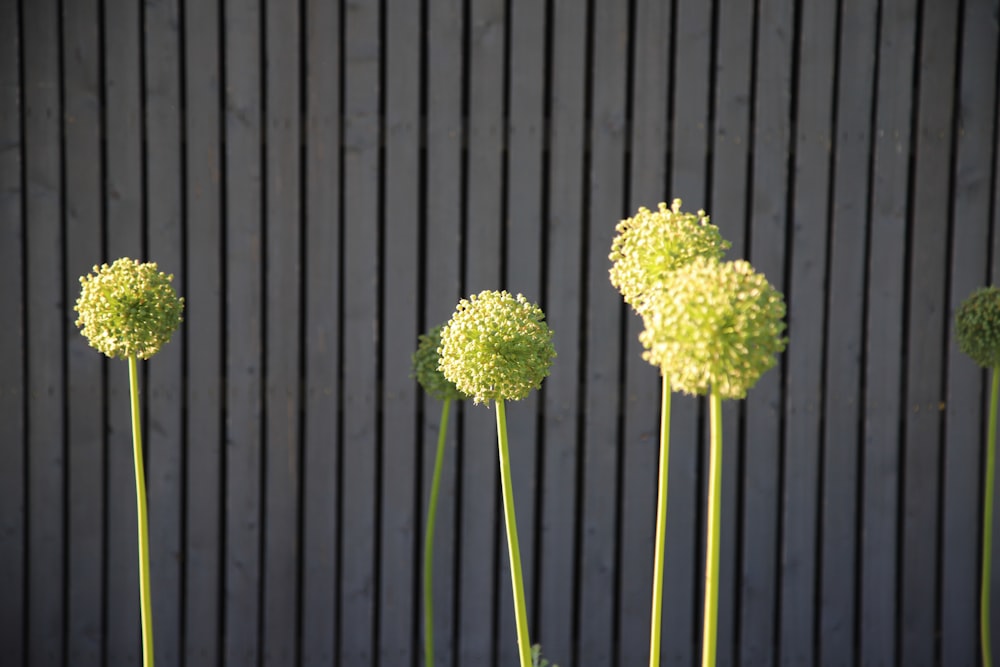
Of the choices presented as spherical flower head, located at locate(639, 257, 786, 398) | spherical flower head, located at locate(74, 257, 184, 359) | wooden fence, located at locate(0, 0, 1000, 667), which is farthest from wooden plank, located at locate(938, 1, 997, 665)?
spherical flower head, located at locate(74, 257, 184, 359)

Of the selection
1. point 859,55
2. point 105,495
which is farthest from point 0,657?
point 859,55

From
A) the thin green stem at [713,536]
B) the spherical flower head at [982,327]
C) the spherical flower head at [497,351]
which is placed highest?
the spherical flower head at [982,327]

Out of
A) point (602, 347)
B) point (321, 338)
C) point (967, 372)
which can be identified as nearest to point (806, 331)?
point (967, 372)

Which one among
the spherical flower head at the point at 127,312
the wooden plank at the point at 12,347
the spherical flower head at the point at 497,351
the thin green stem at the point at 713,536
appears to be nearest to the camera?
the thin green stem at the point at 713,536

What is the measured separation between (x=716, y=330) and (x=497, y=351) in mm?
353

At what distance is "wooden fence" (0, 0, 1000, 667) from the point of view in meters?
3.49

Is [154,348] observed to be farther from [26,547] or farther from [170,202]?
[26,547]

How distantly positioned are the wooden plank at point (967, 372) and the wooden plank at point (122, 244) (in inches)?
125

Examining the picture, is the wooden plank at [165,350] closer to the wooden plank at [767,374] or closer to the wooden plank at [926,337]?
the wooden plank at [767,374]

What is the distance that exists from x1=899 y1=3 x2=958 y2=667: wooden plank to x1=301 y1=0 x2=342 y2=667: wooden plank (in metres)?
2.27

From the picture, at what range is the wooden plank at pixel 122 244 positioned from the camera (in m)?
3.46

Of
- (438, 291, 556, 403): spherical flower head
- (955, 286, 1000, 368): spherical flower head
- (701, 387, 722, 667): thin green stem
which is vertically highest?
(955, 286, 1000, 368): spherical flower head

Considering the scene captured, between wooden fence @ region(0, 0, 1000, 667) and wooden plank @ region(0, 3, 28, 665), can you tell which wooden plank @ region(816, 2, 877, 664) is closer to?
wooden fence @ region(0, 0, 1000, 667)

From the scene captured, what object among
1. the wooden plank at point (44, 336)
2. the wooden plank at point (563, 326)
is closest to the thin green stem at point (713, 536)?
the wooden plank at point (563, 326)
